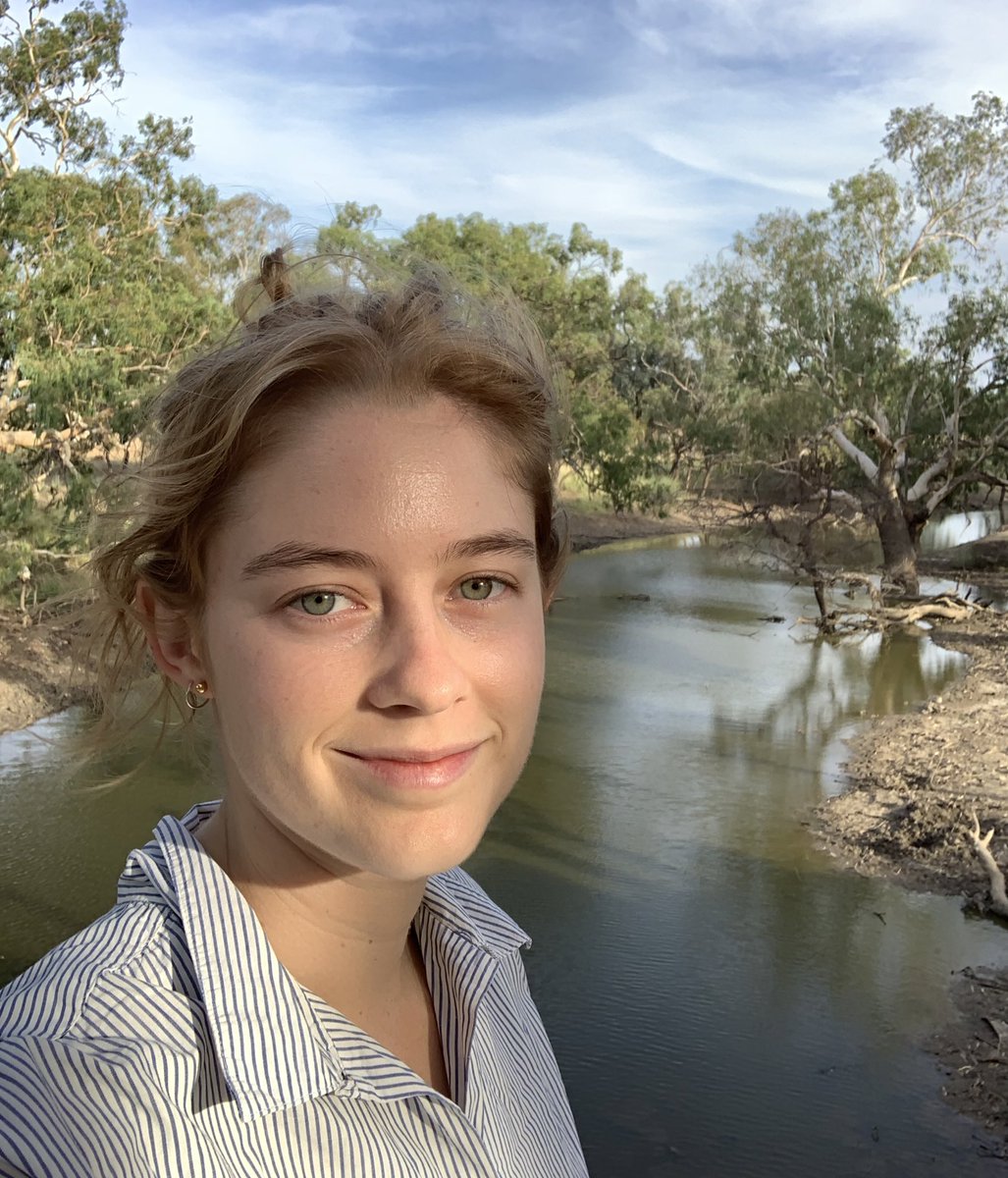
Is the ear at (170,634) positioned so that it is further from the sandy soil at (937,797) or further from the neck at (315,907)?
the sandy soil at (937,797)

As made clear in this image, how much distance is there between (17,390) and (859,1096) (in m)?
9.00

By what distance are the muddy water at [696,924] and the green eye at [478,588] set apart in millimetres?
4257

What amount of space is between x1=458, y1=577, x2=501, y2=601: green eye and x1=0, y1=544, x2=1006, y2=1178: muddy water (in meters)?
4.26

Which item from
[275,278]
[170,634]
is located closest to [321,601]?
[170,634]

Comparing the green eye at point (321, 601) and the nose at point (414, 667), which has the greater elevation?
the green eye at point (321, 601)

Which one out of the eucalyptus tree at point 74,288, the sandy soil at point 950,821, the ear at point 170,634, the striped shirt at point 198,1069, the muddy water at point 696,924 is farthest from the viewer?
the eucalyptus tree at point 74,288

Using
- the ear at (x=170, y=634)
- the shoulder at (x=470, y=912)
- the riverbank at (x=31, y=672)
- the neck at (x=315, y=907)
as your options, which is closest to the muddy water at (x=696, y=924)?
the riverbank at (x=31, y=672)

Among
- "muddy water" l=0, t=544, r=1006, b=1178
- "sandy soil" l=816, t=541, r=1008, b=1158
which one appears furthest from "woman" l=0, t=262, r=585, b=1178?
"sandy soil" l=816, t=541, r=1008, b=1158

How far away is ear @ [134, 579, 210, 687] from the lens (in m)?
1.14

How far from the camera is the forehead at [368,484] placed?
0.94 metres

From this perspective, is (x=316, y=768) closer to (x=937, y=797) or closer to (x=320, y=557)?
(x=320, y=557)

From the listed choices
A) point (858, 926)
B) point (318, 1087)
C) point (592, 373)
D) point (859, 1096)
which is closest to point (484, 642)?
point (318, 1087)

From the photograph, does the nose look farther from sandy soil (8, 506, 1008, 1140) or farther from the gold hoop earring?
sandy soil (8, 506, 1008, 1140)

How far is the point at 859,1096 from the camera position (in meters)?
4.89
